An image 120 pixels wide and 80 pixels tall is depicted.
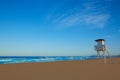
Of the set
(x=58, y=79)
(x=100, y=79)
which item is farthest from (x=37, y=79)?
(x=100, y=79)

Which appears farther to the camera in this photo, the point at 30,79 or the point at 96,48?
the point at 96,48

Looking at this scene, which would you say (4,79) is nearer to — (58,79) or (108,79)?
(58,79)

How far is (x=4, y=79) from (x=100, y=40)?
1720 cm

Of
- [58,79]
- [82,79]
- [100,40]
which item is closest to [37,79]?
[58,79]

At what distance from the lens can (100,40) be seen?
903 inches

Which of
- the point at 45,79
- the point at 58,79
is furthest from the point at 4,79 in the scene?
the point at 58,79

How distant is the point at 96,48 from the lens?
23.6m

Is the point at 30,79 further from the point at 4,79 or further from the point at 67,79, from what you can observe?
the point at 67,79

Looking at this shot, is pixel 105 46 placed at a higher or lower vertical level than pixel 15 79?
higher

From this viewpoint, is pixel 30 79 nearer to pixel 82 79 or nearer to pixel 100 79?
pixel 82 79

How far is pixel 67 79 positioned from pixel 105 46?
16341 millimetres

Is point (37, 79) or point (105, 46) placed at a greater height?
point (105, 46)

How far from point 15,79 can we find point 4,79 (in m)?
0.53

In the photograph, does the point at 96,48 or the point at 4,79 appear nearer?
the point at 4,79
